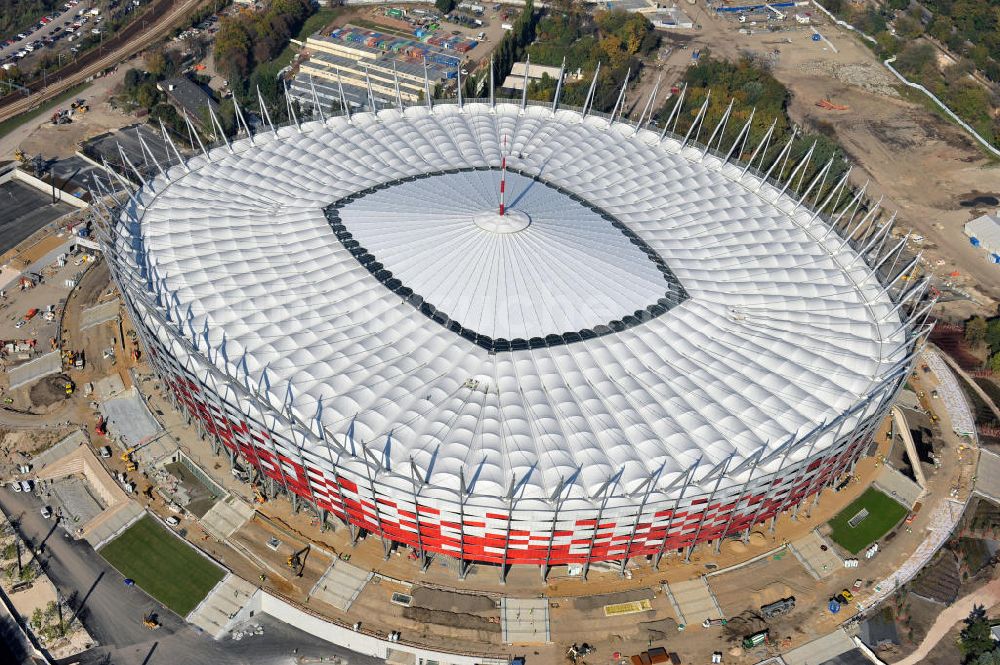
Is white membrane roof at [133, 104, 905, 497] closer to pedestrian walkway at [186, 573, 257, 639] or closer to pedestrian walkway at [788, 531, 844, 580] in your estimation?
pedestrian walkway at [788, 531, 844, 580]

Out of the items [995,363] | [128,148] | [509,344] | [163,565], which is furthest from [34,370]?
[995,363]

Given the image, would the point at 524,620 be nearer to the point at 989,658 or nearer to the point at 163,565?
the point at 163,565

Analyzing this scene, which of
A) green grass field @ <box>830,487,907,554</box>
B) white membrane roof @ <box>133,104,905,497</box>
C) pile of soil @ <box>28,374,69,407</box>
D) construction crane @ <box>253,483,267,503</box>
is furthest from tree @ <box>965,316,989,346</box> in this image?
pile of soil @ <box>28,374,69,407</box>

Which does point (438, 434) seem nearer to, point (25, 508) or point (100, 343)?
point (25, 508)

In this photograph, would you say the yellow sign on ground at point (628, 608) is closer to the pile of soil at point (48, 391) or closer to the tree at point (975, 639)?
the tree at point (975, 639)

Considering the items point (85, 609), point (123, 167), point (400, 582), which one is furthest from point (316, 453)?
point (123, 167)

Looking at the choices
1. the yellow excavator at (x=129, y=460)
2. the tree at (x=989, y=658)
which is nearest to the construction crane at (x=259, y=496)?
the yellow excavator at (x=129, y=460)
